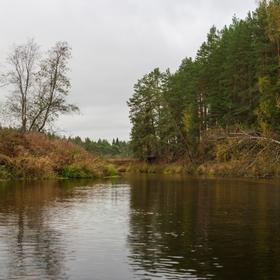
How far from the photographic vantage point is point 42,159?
45812mm

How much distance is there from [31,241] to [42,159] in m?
32.0

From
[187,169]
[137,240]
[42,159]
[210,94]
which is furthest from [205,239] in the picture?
[210,94]

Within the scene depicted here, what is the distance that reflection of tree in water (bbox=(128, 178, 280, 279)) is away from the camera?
38.1ft

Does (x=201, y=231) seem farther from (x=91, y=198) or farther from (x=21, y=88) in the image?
(x=21, y=88)

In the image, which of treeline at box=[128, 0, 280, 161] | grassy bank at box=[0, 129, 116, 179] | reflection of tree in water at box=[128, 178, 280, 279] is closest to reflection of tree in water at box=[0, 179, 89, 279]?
reflection of tree in water at box=[128, 178, 280, 279]

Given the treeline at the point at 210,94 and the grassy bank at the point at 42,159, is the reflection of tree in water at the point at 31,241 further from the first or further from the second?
the treeline at the point at 210,94

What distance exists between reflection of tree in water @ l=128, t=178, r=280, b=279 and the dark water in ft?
0.07

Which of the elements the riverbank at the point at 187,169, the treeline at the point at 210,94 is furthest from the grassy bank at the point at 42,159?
the treeline at the point at 210,94

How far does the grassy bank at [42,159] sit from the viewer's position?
44.6 metres

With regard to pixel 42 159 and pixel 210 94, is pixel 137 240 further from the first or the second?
pixel 210 94

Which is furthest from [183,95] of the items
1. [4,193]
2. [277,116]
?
[4,193]

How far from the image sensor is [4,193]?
2875 centimetres

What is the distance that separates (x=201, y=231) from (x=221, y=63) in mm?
71053

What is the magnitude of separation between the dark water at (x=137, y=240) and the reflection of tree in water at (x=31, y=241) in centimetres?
2
